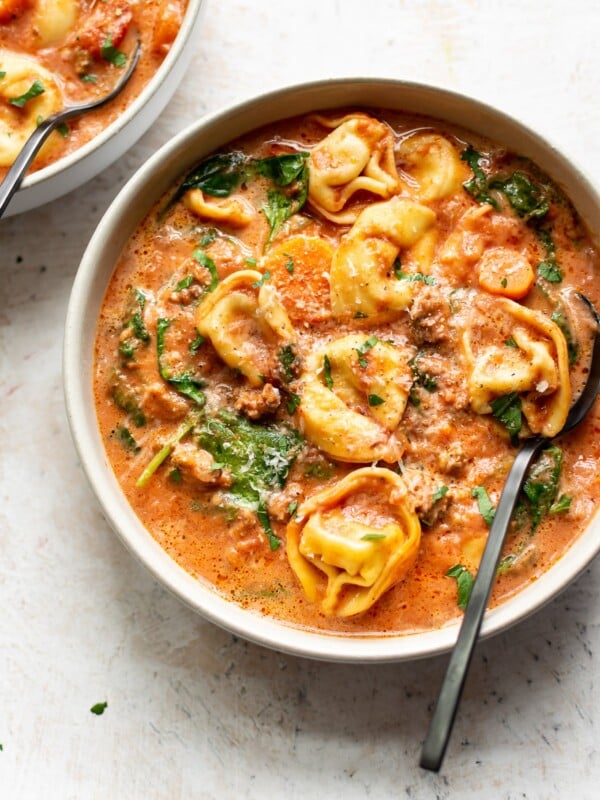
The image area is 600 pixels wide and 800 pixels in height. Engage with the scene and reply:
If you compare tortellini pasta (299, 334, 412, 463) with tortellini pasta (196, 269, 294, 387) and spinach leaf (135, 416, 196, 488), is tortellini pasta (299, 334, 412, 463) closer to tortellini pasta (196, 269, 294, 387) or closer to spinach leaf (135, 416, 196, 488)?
tortellini pasta (196, 269, 294, 387)

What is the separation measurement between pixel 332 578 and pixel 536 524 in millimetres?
800

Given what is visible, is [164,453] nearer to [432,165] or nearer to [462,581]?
[462,581]

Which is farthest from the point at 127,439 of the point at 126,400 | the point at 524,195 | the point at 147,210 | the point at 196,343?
the point at 524,195

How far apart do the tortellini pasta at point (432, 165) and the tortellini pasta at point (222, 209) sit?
66 centimetres

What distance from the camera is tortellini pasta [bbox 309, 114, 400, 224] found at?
403 centimetres

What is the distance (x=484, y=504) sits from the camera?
3855mm

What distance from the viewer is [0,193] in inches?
158

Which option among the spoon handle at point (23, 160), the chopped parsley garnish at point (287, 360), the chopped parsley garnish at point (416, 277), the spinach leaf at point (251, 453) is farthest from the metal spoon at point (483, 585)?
the spoon handle at point (23, 160)

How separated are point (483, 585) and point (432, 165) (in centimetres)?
166

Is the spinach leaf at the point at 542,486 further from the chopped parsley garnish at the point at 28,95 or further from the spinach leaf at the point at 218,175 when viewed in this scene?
the chopped parsley garnish at the point at 28,95

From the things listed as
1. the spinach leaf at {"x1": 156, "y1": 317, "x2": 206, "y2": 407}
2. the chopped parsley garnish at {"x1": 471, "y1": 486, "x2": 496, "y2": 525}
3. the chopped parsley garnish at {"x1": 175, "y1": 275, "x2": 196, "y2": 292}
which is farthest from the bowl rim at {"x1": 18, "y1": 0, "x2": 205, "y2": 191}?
the chopped parsley garnish at {"x1": 471, "y1": 486, "x2": 496, "y2": 525}

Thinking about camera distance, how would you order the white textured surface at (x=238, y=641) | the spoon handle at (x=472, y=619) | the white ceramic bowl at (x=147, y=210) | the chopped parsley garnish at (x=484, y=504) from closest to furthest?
Answer: the spoon handle at (x=472, y=619) < the white ceramic bowl at (x=147, y=210) < the chopped parsley garnish at (x=484, y=504) < the white textured surface at (x=238, y=641)

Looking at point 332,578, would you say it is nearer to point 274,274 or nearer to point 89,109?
point 274,274

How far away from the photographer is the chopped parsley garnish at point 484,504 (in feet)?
12.6
